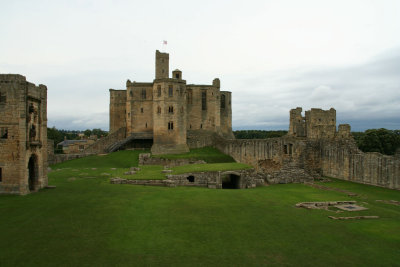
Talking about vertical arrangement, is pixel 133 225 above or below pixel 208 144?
below

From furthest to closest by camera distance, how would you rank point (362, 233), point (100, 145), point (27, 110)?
point (100, 145) → point (27, 110) → point (362, 233)

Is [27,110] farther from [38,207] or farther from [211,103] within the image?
[211,103]

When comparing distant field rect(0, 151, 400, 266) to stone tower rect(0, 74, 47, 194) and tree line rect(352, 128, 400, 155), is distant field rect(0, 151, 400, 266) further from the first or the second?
tree line rect(352, 128, 400, 155)

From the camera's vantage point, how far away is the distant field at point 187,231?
9875mm

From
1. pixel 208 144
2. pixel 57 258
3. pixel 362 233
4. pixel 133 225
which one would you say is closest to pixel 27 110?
pixel 133 225

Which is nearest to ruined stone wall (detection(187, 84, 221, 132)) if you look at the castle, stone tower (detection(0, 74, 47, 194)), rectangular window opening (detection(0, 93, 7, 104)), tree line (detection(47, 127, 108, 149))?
the castle

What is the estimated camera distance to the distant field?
389 inches

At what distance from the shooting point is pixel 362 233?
12273 mm

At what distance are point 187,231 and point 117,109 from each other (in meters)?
44.4

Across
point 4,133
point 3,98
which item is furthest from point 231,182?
point 3,98

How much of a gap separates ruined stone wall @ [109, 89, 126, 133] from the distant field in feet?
112

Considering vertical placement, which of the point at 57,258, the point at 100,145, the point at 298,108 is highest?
the point at 298,108

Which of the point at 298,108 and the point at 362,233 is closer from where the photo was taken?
the point at 362,233

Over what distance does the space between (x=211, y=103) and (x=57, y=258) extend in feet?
148
